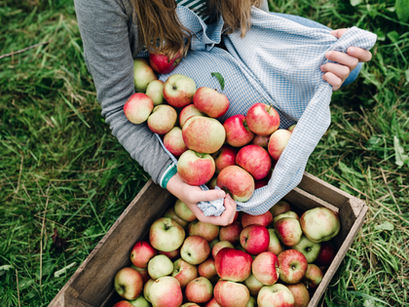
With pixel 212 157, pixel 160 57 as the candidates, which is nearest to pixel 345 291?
pixel 212 157

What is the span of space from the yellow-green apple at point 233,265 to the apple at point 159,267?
10.7 inches

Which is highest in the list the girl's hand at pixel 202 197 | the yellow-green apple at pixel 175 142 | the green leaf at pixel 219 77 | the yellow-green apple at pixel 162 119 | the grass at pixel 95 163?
the green leaf at pixel 219 77

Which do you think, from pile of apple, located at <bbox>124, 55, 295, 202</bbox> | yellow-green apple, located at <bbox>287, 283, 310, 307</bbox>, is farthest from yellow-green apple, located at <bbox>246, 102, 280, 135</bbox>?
yellow-green apple, located at <bbox>287, 283, 310, 307</bbox>

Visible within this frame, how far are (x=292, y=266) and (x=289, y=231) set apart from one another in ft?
0.53

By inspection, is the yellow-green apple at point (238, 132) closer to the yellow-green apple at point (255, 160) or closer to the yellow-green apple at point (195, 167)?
the yellow-green apple at point (255, 160)

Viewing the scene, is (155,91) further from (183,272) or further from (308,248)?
(308,248)

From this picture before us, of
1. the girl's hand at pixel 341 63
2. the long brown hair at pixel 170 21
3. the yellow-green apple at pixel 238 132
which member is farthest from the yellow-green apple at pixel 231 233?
the long brown hair at pixel 170 21

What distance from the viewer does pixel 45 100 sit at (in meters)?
2.67

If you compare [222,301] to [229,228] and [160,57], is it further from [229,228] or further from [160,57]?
[160,57]

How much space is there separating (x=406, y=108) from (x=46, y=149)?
2.66 metres

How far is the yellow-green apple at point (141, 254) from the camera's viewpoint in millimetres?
1726

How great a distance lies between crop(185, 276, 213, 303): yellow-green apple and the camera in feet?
5.23

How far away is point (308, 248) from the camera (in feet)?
5.52

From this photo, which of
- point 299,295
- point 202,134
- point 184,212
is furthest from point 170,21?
point 299,295
